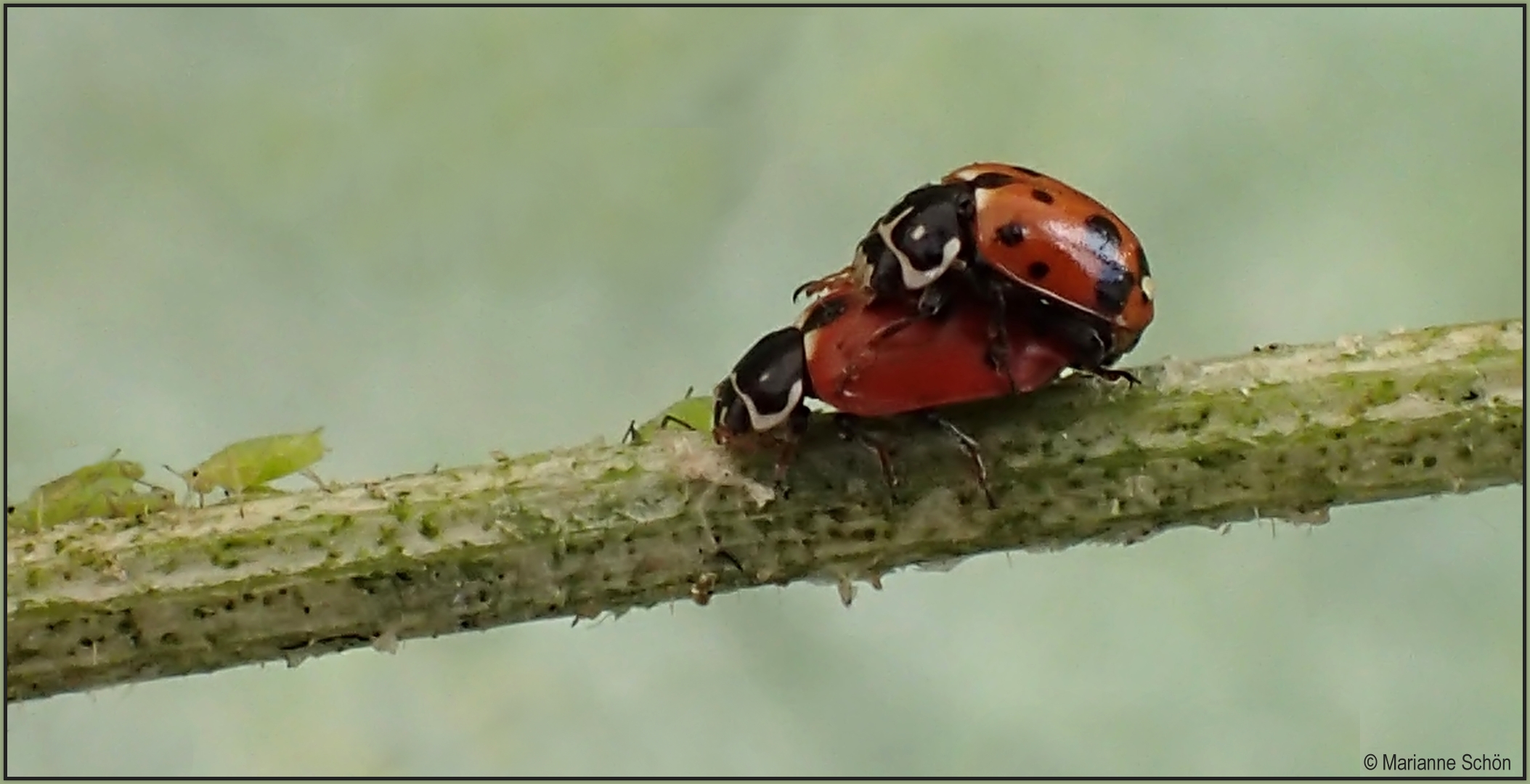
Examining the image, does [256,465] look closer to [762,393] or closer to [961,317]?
[762,393]

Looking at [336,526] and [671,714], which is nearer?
[336,526]

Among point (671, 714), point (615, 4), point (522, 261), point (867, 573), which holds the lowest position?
point (867, 573)

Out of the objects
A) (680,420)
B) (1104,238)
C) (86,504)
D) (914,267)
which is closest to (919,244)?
(914,267)

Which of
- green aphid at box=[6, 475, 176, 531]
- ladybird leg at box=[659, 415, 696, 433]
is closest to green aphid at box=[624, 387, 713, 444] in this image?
ladybird leg at box=[659, 415, 696, 433]

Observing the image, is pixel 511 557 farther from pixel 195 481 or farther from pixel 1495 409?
pixel 1495 409

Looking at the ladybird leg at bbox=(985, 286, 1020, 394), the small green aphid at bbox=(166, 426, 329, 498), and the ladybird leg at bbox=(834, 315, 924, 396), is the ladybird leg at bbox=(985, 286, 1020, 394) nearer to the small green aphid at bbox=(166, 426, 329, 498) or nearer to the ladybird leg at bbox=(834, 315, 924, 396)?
the ladybird leg at bbox=(834, 315, 924, 396)

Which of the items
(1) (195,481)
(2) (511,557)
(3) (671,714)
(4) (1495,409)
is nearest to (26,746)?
(3) (671,714)
